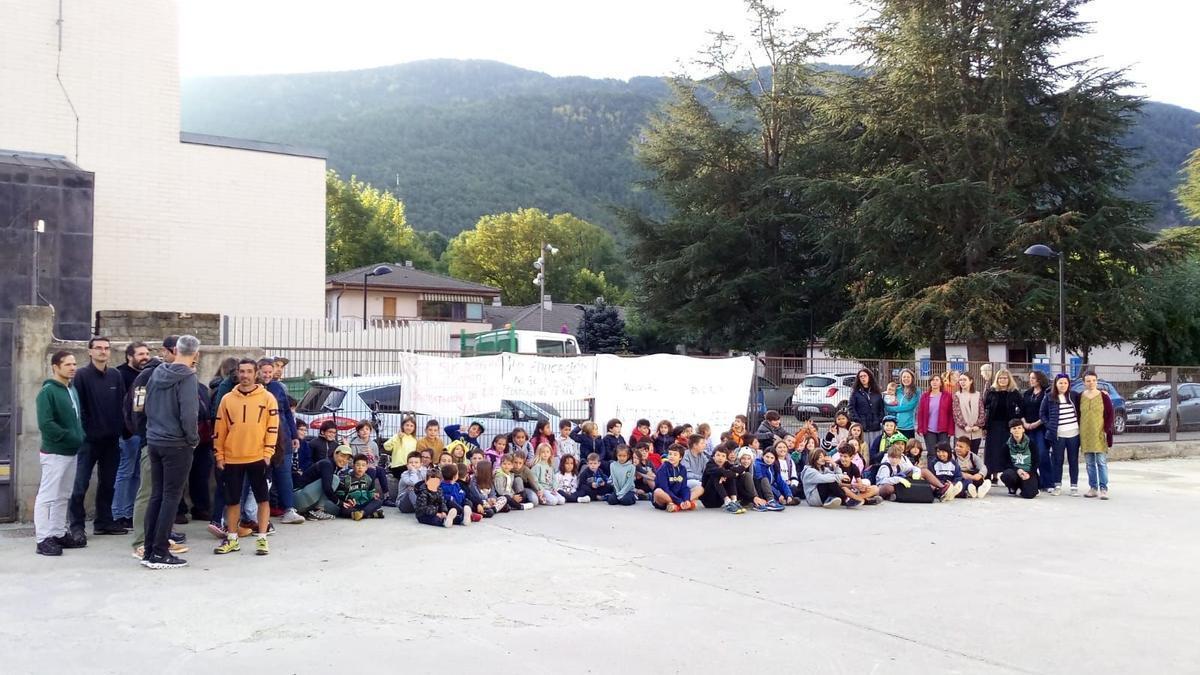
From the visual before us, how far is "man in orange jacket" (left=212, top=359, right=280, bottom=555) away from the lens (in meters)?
8.55

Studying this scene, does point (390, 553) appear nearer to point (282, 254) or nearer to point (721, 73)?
point (282, 254)

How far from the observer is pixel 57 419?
8547 millimetres

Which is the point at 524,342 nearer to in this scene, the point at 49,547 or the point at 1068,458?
the point at 1068,458

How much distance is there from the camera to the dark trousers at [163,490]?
26.3 ft

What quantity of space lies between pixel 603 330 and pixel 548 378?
3710 centimetres

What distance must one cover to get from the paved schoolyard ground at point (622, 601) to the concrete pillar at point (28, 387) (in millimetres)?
911

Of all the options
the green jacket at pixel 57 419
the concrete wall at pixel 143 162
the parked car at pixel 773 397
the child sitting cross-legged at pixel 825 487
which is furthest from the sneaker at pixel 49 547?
the concrete wall at pixel 143 162

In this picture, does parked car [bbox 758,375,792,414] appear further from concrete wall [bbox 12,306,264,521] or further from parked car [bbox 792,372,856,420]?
concrete wall [bbox 12,306,264,521]

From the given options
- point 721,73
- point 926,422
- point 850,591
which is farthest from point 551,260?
point 850,591

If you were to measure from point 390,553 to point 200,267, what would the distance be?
1979 centimetres

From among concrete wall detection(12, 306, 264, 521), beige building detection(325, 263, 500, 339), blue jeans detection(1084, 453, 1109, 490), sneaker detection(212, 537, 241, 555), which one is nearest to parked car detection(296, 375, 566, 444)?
concrete wall detection(12, 306, 264, 521)

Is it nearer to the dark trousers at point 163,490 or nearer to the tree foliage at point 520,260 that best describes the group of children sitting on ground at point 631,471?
the dark trousers at point 163,490

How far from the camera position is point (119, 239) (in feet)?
83.1

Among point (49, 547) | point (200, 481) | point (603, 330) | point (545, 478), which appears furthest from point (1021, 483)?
point (603, 330)
